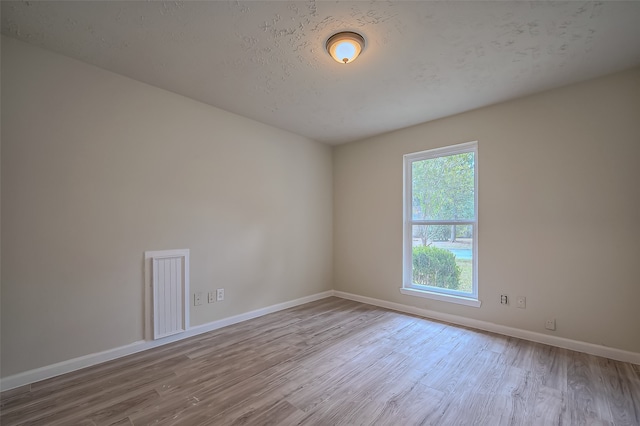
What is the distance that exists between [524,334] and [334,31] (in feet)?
11.2

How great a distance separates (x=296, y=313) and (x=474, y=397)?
229cm

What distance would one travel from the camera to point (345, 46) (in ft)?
6.79

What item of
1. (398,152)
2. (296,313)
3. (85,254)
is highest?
(398,152)

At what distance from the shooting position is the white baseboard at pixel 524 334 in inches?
96.7

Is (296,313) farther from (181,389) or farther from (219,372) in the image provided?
(181,389)

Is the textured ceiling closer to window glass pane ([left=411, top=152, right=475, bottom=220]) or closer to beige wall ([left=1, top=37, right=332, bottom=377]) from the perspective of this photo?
beige wall ([left=1, top=37, right=332, bottom=377])

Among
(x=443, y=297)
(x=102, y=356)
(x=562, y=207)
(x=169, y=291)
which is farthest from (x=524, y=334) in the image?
(x=102, y=356)

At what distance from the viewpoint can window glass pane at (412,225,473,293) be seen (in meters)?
3.45

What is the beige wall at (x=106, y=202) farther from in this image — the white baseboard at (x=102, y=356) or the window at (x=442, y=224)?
the window at (x=442, y=224)

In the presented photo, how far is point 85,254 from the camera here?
2365 mm

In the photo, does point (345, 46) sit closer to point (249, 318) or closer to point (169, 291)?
point (169, 291)

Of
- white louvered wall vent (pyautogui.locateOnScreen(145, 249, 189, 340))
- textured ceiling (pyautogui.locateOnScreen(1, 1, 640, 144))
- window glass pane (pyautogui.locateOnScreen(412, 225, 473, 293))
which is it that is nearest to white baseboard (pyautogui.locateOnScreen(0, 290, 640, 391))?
white louvered wall vent (pyautogui.locateOnScreen(145, 249, 189, 340))

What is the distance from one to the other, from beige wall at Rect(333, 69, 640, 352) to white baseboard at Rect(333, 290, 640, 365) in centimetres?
5

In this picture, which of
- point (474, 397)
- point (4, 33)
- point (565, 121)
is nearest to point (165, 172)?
point (4, 33)
